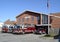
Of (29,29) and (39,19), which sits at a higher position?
(39,19)

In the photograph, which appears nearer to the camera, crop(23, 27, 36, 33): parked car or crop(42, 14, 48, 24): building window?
crop(23, 27, 36, 33): parked car

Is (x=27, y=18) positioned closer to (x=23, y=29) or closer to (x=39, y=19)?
(x=39, y=19)

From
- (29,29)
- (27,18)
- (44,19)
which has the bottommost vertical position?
(29,29)

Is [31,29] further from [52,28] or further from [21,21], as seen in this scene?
[21,21]

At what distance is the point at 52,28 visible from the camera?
4634 cm

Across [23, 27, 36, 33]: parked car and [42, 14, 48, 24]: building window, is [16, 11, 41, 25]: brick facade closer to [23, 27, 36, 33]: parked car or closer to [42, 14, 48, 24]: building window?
[42, 14, 48, 24]: building window

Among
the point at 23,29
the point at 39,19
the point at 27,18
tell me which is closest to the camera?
the point at 23,29

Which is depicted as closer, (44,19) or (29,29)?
(29,29)

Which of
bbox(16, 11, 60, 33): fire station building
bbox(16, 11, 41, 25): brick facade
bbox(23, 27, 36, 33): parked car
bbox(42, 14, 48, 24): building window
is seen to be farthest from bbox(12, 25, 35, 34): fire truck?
bbox(16, 11, 41, 25): brick facade

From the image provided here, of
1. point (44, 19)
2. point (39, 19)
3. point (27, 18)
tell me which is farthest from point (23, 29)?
point (27, 18)

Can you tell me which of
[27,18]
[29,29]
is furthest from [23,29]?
[27,18]

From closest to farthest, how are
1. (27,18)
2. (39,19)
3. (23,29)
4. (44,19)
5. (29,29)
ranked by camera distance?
(23,29)
(29,29)
(44,19)
(39,19)
(27,18)

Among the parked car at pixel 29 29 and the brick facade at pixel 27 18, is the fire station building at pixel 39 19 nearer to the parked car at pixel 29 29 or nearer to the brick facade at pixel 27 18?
the brick facade at pixel 27 18

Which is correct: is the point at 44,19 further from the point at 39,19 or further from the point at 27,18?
the point at 27,18
